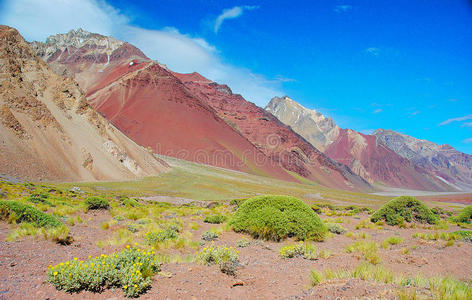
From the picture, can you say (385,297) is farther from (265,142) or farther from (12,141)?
(265,142)

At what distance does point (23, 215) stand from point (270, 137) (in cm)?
10782

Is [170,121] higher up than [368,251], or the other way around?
[170,121]

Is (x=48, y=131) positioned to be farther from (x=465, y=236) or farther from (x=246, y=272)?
(x=465, y=236)

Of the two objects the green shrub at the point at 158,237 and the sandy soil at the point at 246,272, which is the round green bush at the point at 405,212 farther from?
the green shrub at the point at 158,237

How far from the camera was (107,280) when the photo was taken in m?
4.47

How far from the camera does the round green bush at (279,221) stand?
9180 mm

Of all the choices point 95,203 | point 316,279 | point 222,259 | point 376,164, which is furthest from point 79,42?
point 376,164

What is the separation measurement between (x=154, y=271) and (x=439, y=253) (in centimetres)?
745

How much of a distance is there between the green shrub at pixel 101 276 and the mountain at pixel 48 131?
27.7 m

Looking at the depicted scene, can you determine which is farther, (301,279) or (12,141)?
(12,141)

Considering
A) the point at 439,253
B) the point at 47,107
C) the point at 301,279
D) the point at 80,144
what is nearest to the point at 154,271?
the point at 301,279

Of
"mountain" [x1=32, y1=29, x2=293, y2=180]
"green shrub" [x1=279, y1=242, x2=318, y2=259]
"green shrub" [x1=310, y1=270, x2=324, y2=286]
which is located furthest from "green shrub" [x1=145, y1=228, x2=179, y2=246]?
"mountain" [x1=32, y1=29, x2=293, y2=180]

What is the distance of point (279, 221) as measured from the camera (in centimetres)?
927

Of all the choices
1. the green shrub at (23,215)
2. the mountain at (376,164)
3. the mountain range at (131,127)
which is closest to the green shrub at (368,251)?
the green shrub at (23,215)
